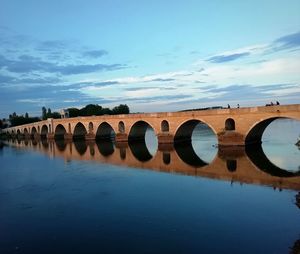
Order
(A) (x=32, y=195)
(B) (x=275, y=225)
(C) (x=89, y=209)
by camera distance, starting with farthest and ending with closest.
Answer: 1. (A) (x=32, y=195)
2. (C) (x=89, y=209)
3. (B) (x=275, y=225)

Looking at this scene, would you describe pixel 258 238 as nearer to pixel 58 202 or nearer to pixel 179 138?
pixel 58 202

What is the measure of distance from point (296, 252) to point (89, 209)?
28.7ft

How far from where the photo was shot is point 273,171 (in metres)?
23.1

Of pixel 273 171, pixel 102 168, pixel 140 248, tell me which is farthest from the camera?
pixel 102 168

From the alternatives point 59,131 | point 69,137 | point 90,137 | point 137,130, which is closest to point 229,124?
point 137,130

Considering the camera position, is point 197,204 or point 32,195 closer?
point 197,204

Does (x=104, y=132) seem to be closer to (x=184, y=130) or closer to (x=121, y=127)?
(x=121, y=127)

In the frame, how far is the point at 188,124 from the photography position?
134 feet

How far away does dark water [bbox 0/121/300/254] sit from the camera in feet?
38.7

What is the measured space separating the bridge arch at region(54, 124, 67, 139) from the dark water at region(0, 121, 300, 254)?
40.7 meters

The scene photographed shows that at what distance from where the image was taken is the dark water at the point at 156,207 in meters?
11.8

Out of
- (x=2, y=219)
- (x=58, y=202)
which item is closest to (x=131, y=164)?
(x=58, y=202)

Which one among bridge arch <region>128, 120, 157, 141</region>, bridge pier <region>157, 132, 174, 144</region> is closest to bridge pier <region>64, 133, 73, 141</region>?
bridge arch <region>128, 120, 157, 141</region>

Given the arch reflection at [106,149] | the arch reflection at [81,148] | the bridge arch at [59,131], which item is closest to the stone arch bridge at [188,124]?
the arch reflection at [106,149]
